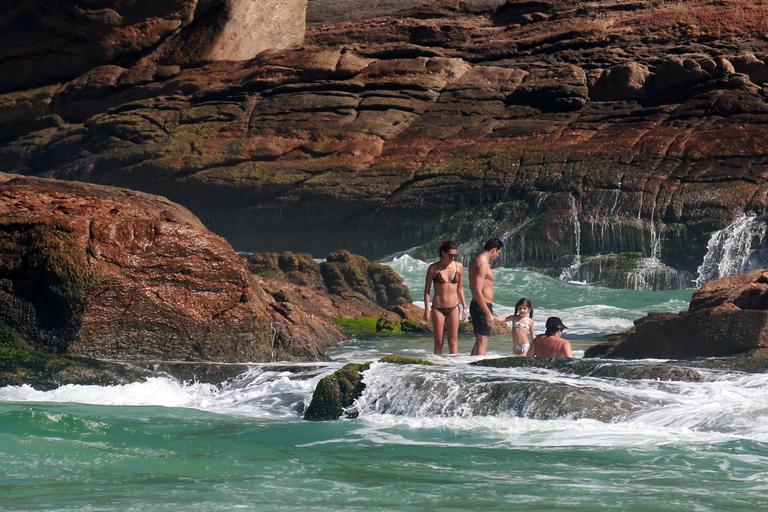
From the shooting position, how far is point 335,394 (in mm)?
12281

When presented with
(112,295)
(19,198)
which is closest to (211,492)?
(112,295)

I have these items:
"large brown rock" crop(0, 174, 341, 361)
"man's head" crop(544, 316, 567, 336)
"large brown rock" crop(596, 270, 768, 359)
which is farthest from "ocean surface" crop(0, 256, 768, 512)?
"man's head" crop(544, 316, 567, 336)

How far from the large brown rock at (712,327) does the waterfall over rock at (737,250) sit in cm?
1332

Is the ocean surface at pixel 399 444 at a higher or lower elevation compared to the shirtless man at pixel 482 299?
lower

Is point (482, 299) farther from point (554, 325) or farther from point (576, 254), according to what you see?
point (576, 254)

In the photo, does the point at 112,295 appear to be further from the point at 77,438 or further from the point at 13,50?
the point at 13,50

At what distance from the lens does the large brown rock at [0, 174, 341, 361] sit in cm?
1402

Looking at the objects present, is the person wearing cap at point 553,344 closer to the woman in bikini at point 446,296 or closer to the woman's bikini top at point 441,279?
the woman in bikini at point 446,296

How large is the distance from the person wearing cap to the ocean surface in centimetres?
153

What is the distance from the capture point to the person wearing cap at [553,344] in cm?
1445

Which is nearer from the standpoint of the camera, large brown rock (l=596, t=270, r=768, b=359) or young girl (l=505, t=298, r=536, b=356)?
large brown rock (l=596, t=270, r=768, b=359)

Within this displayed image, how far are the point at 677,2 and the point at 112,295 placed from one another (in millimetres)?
27789

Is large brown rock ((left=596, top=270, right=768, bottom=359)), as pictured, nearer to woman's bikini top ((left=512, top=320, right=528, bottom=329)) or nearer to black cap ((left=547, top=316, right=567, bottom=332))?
black cap ((left=547, top=316, right=567, bottom=332))

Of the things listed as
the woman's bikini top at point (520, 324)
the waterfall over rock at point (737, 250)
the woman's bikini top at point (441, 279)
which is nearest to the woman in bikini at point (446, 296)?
the woman's bikini top at point (441, 279)
